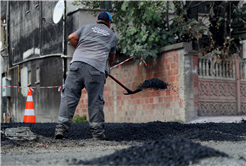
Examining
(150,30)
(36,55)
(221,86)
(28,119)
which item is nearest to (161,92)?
(221,86)

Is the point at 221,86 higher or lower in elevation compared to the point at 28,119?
higher

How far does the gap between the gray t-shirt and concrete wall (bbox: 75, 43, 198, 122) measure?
13.1 feet

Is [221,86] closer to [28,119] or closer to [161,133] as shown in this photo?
[161,133]

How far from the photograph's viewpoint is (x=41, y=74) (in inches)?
684

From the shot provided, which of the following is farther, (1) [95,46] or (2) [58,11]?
(2) [58,11]

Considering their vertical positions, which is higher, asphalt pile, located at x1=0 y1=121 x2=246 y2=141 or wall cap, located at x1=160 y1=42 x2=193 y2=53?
wall cap, located at x1=160 y1=42 x2=193 y2=53

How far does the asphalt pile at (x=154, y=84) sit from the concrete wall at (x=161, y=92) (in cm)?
12

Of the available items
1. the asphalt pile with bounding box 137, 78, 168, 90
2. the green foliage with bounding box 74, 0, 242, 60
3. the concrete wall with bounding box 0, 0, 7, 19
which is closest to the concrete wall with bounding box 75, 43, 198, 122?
the asphalt pile with bounding box 137, 78, 168, 90

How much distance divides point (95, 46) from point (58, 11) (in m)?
11.4

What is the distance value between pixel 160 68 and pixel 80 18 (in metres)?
6.06

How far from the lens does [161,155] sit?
2.93 meters

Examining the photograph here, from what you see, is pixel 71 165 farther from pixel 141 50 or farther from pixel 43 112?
pixel 43 112

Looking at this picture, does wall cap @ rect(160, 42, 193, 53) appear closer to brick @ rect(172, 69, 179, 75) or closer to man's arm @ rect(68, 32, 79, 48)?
brick @ rect(172, 69, 179, 75)

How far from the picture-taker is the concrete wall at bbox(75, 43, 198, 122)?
29.9 feet
